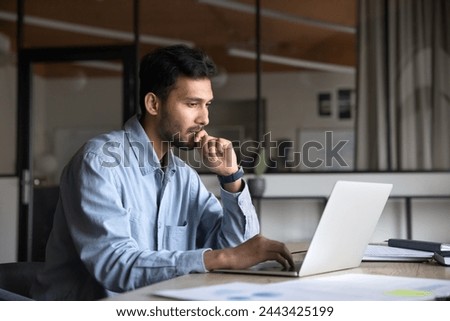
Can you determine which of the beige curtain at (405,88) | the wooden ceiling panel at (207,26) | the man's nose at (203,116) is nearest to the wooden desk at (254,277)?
the man's nose at (203,116)

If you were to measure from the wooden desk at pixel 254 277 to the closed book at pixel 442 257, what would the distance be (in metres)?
0.02

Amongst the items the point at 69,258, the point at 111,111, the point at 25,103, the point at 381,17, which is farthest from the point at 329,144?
the point at 69,258

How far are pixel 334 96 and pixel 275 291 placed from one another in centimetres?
414

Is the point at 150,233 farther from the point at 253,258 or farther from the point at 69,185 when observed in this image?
the point at 253,258

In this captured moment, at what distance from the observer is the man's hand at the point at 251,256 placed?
1401 millimetres

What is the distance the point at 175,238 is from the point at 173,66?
478mm

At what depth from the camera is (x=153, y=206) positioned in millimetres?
1760

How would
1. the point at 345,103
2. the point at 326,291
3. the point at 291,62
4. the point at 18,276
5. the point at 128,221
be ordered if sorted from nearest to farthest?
the point at 326,291 → the point at 128,221 → the point at 18,276 → the point at 345,103 → the point at 291,62

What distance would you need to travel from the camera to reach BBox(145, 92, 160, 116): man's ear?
1.94 metres

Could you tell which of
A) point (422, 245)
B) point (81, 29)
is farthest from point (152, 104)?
point (81, 29)

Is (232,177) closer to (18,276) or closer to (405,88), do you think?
(18,276)

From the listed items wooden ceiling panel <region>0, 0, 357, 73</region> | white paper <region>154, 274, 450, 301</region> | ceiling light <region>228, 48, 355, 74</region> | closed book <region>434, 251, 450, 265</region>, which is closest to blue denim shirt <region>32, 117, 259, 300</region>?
white paper <region>154, 274, 450, 301</region>

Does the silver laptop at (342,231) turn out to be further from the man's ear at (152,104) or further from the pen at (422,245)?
the man's ear at (152,104)
